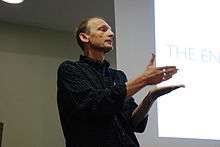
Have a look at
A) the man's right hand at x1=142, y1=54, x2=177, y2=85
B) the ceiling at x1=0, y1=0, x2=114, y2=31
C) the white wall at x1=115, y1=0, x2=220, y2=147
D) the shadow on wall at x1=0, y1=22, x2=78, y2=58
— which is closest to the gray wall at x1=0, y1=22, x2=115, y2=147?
the shadow on wall at x1=0, y1=22, x2=78, y2=58

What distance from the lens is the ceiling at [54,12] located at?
342cm

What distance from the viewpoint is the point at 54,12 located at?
3568 millimetres

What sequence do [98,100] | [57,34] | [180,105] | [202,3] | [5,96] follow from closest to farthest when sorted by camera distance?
[98,100]
[180,105]
[202,3]
[5,96]
[57,34]

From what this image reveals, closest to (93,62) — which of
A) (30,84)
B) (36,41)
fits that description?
(30,84)

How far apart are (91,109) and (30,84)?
7.76 ft

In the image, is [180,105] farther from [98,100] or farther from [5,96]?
[5,96]

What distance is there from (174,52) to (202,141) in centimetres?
54

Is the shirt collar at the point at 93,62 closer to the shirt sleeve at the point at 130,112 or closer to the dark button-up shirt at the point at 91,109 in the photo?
the dark button-up shirt at the point at 91,109

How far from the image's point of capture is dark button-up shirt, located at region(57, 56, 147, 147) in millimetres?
1406

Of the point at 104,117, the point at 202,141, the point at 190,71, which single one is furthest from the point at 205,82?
the point at 104,117

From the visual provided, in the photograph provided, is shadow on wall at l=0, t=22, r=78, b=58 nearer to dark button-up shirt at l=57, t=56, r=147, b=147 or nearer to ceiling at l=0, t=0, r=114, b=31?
ceiling at l=0, t=0, r=114, b=31

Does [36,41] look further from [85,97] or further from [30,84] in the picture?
[85,97]

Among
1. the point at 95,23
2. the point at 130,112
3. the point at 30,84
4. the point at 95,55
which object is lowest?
the point at 30,84

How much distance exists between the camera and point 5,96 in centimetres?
358
